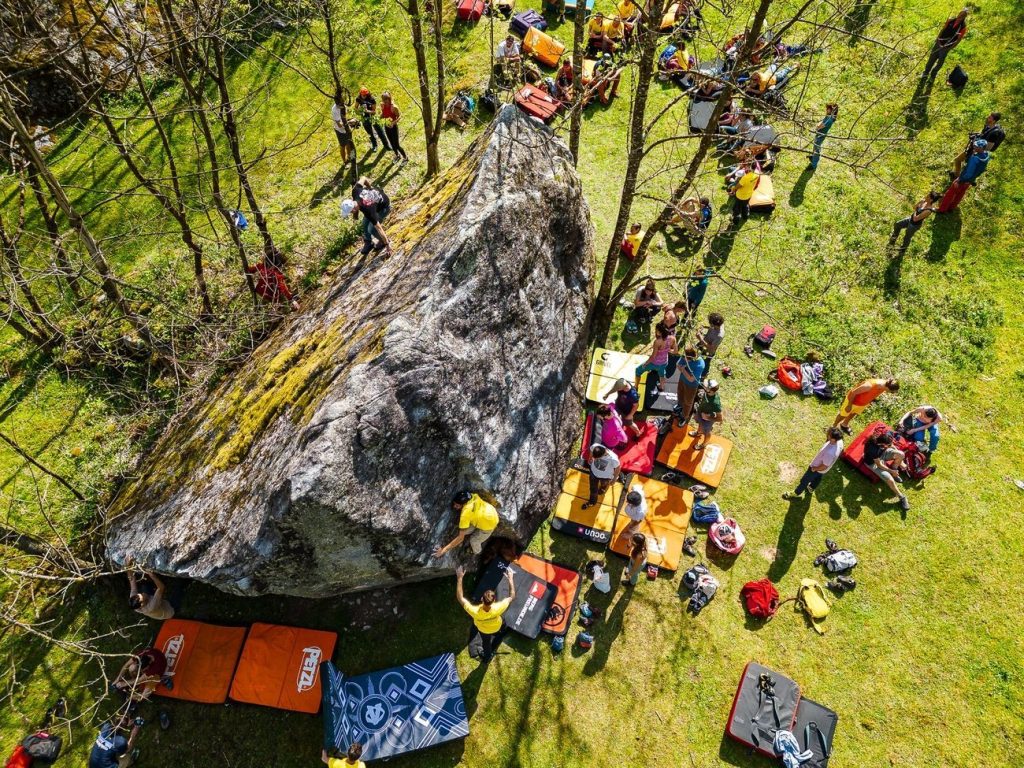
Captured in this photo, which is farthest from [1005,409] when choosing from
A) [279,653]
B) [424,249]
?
[279,653]

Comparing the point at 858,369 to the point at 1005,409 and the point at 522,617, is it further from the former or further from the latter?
the point at 522,617

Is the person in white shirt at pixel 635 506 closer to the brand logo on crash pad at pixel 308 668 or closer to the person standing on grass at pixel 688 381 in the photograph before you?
the person standing on grass at pixel 688 381

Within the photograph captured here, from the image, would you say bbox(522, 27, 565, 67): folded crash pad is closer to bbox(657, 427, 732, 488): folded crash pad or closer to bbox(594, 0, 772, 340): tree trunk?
bbox(594, 0, 772, 340): tree trunk

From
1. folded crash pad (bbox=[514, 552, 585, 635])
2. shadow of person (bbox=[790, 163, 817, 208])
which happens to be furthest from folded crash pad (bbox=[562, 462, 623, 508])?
shadow of person (bbox=[790, 163, 817, 208])

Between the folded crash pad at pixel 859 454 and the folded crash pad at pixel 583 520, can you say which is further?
the folded crash pad at pixel 859 454

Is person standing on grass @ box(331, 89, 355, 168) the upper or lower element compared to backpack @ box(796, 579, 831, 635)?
upper

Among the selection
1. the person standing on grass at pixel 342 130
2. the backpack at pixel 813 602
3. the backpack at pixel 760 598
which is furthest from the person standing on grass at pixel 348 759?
the person standing on grass at pixel 342 130

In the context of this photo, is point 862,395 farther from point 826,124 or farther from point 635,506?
point 826,124
